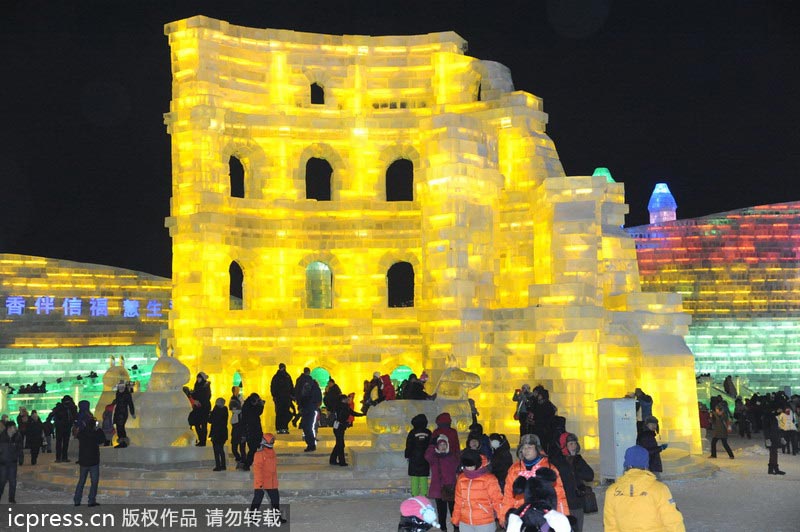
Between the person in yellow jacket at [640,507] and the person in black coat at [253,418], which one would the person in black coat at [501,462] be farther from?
the person in black coat at [253,418]

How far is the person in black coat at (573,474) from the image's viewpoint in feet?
42.3

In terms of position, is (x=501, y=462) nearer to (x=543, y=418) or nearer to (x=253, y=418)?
(x=253, y=418)

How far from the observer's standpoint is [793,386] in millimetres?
79250

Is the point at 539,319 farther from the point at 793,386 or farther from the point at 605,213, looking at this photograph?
the point at 793,386

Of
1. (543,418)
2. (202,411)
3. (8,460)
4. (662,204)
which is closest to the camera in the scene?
(8,460)

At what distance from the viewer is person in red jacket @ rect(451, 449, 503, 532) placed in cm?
1184

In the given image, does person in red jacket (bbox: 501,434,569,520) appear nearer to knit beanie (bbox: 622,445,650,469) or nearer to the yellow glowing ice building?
knit beanie (bbox: 622,445,650,469)

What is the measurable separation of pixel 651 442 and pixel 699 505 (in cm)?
392

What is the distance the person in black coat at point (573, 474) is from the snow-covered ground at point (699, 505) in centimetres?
437

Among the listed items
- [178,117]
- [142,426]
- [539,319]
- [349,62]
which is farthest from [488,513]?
[349,62]

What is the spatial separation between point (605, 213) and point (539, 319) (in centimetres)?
715

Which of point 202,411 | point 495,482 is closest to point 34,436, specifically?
point 202,411

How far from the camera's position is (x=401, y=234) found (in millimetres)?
37531

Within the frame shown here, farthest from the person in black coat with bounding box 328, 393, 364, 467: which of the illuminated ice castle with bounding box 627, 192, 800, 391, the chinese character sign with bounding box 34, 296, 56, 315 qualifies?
the illuminated ice castle with bounding box 627, 192, 800, 391
